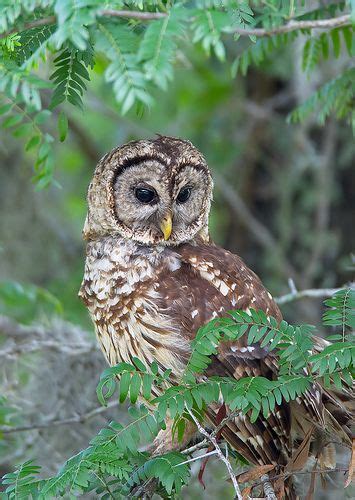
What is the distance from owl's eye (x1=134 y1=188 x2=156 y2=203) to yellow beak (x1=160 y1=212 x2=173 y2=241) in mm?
105

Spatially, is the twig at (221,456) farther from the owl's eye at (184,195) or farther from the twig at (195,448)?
the owl's eye at (184,195)

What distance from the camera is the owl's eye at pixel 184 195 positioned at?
3281 mm

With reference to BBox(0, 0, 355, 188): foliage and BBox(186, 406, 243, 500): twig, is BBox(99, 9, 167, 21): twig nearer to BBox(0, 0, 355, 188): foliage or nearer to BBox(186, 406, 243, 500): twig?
BBox(0, 0, 355, 188): foliage

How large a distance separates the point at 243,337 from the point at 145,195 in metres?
0.69

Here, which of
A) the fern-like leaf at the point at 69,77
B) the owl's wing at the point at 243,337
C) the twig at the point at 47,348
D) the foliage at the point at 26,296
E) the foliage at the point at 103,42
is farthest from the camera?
the foliage at the point at 26,296

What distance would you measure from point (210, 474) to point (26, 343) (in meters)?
1.02

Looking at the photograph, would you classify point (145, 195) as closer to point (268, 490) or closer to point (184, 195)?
point (184, 195)

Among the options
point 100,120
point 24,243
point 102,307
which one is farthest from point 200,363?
point 100,120

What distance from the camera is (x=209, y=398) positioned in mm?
2275

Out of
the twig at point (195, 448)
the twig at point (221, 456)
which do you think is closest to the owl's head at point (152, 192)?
the twig at point (195, 448)

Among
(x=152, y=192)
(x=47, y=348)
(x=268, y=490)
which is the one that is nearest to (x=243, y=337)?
(x=268, y=490)

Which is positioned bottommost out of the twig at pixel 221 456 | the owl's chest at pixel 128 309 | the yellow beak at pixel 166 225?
the twig at pixel 221 456

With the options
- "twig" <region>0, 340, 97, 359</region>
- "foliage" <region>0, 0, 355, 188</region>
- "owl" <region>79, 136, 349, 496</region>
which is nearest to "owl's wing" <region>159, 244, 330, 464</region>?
"owl" <region>79, 136, 349, 496</region>

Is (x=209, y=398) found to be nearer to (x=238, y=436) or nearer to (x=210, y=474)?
(x=238, y=436)
